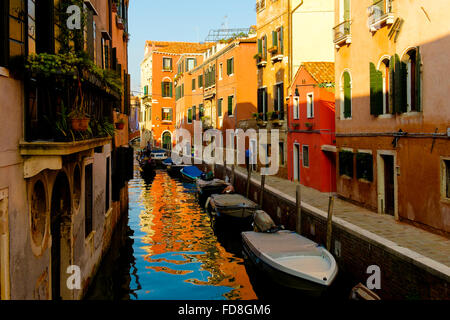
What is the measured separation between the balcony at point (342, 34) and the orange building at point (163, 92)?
127 feet

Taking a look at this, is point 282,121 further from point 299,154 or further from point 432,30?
point 432,30

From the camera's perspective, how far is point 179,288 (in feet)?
33.4

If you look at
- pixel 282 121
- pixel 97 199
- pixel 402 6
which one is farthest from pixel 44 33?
pixel 282 121

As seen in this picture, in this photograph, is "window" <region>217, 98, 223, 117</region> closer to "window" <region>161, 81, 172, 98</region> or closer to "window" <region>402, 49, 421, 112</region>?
"window" <region>402, 49, 421, 112</region>

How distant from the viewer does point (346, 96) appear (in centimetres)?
1477

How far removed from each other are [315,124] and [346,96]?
10.9 feet

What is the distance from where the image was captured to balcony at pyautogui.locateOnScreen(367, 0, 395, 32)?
11.7 meters

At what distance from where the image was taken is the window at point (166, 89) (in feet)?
175

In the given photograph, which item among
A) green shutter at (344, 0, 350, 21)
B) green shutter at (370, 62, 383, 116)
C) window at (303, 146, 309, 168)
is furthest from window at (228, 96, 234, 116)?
green shutter at (370, 62, 383, 116)

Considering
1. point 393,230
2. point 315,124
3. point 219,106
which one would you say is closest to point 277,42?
point 315,124

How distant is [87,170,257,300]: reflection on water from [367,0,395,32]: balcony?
7.15m

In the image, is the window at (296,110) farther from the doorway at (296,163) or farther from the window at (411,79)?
the window at (411,79)

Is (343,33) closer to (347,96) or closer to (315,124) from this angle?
(347,96)
